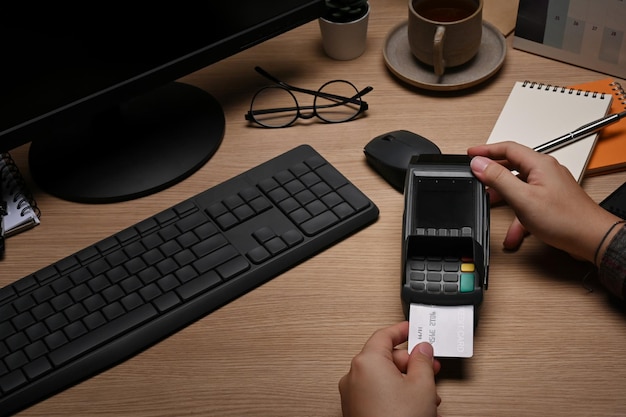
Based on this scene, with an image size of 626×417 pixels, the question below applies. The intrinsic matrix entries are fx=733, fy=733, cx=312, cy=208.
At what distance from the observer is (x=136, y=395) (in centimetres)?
76

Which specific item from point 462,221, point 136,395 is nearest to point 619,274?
point 462,221

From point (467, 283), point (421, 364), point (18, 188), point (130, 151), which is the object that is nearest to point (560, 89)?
point (467, 283)

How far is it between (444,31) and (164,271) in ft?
1.66

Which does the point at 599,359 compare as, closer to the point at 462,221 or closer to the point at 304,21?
the point at 462,221

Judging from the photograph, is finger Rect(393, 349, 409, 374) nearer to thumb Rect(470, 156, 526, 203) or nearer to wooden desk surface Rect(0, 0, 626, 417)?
wooden desk surface Rect(0, 0, 626, 417)

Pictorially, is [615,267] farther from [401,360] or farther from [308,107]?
[308,107]

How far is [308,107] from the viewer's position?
1057mm

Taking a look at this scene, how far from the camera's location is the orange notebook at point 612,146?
36.0 inches

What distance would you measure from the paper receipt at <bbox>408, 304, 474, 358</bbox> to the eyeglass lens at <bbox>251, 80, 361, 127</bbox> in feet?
1.21

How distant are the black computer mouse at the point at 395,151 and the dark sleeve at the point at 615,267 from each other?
0.25m

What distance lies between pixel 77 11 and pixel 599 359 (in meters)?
0.69

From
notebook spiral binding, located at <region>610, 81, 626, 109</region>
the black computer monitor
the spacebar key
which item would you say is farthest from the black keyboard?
notebook spiral binding, located at <region>610, 81, 626, 109</region>

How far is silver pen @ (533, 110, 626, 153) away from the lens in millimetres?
926

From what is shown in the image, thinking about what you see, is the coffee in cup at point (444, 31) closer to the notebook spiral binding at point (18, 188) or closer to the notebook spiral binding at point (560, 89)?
the notebook spiral binding at point (560, 89)
